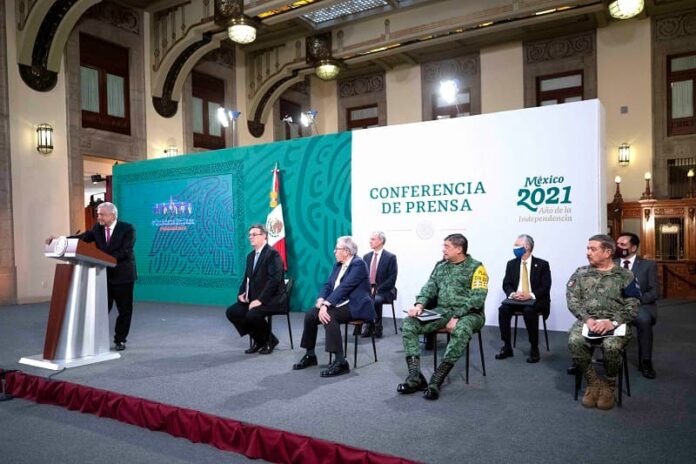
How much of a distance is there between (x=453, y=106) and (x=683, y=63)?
419cm

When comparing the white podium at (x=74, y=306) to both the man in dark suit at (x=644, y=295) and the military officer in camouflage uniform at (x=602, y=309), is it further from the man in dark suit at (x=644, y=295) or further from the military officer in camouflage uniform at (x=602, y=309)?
the man in dark suit at (x=644, y=295)

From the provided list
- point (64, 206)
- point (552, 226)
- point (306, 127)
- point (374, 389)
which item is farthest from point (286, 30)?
point (374, 389)

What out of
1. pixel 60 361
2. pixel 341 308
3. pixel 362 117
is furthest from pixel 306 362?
pixel 362 117

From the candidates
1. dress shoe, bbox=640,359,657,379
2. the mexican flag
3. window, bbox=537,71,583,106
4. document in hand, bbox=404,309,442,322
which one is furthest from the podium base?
window, bbox=537,71,583,106

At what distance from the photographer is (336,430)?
276 cm

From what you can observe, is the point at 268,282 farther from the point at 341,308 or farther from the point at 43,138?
the point at 43,138

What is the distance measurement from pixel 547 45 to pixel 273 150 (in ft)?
20.7

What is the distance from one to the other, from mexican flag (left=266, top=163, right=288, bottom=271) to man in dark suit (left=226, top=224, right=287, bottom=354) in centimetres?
236

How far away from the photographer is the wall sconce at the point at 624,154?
9.35m

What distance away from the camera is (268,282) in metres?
4.49

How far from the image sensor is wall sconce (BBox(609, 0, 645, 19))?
272 inches

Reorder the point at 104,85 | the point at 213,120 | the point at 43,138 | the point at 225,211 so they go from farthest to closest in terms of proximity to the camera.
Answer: the point at 213,120 < the point at 104,85 < the point at 43,138 < the point at 225,211

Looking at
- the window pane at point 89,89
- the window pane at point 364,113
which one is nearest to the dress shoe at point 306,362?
the window pane at point 89,89

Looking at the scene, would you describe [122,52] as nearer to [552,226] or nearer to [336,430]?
[552,226]
